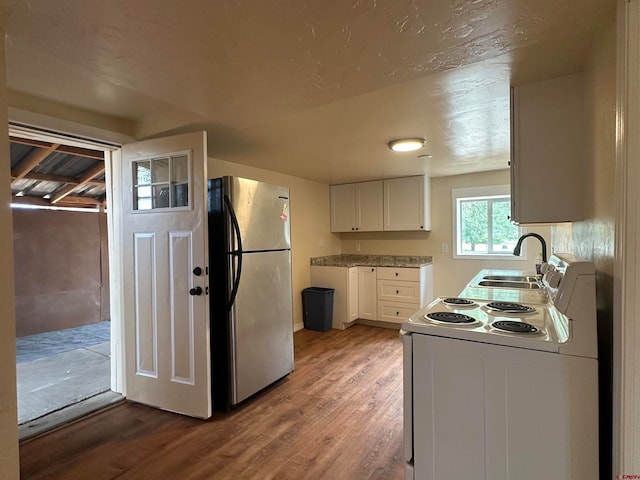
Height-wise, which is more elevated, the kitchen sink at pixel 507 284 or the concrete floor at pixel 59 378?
the kitchen sink at pixel 507 284

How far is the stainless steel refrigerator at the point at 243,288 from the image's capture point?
2449mm

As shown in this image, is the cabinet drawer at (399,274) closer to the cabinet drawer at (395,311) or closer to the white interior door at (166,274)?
the cabinet drawer at (395,311)

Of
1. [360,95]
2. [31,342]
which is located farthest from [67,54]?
[31,342]

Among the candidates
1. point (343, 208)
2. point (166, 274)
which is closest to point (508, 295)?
point (166, 274)

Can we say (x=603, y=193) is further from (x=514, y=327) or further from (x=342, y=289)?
(x=342, y=289)

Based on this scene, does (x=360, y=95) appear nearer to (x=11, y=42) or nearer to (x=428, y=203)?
(x=11, y=42)

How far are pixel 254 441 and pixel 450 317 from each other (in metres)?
1.46

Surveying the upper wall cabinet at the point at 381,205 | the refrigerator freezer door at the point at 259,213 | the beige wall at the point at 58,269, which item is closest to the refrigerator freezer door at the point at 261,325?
the refrigerator freezer door at the point at 259,213

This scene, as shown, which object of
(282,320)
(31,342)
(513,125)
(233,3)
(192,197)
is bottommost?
(31,342)

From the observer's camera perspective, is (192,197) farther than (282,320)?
No

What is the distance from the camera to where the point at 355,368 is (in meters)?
3.13

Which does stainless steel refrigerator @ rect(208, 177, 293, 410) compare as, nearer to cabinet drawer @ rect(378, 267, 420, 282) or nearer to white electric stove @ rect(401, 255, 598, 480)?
white electric stove @ rect(401, 255, 598, 480)

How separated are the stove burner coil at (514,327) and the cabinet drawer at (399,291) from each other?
2.79 meters

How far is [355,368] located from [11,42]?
3.17m
